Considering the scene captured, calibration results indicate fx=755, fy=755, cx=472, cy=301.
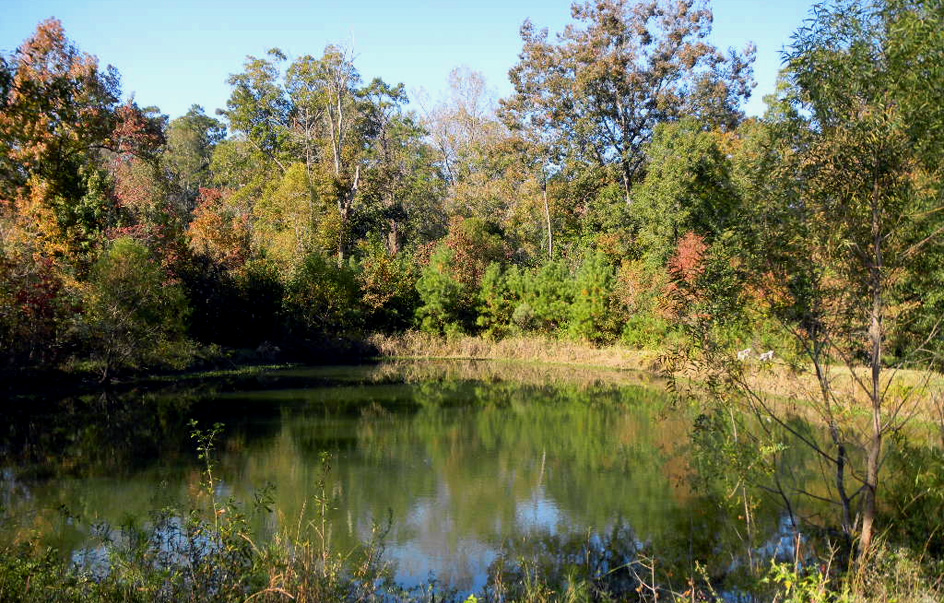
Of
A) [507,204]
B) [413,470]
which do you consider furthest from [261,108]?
[413,470]

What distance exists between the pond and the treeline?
2.40m

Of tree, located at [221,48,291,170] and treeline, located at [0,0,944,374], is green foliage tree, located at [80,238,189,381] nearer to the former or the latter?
treeline, located at [0,0,944,374]

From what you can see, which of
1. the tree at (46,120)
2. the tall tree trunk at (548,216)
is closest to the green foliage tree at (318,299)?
the tall tree trunk at (548,216)

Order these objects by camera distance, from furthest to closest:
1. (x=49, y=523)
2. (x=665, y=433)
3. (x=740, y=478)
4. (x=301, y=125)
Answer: (x=301, y=125) → (x=665, y=433) → (x=49, y=523) → (x=740, y=478)

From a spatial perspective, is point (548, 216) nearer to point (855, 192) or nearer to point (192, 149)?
point (855, 192)

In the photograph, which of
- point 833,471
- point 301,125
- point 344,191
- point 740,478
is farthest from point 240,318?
point 740,478

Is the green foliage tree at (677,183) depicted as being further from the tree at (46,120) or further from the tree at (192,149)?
the tree at (192,149)

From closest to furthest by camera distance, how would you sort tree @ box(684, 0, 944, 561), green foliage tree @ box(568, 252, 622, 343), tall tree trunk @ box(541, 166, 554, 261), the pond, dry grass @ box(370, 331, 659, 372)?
tree @ box(684, 0, 944, 561) < the pond < dry grass @ box(370, 331, 659, 372) < green foliage tree @ box(568, 252, 622, 343) < tall tree trunk @ box(541, 166, 554, 261)

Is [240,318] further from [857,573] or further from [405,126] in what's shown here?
[857,573]

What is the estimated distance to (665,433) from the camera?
13.7 metres

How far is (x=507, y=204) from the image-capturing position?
3409 cm

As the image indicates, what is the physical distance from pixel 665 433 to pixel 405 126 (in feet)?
89.8

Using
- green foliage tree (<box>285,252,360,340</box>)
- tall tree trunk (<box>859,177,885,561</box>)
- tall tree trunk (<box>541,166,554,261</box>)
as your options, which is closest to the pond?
tall tree trunk (<box>859,177,885,561</box>)

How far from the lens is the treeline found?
6.16 metres
